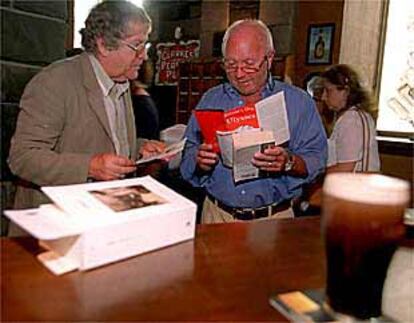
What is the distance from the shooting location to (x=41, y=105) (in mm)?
1659

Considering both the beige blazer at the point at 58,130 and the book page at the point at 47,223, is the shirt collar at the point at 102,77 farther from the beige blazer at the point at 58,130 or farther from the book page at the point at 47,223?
the book page at the point at 47,223

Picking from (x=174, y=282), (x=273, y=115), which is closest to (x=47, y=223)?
(x=174, y=282)

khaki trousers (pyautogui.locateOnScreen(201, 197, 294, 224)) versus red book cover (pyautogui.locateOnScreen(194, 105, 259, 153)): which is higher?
red book cover (pyautogui.locateOnScreen(194, 105, 259, 153))

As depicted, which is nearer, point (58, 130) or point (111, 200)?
point (111, 200)

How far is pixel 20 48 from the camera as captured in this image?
6.11 ft

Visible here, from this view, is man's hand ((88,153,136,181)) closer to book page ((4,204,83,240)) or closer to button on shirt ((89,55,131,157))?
button on shirt ((89,55,131,157))

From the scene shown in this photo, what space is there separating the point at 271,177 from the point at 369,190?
1.23 meters

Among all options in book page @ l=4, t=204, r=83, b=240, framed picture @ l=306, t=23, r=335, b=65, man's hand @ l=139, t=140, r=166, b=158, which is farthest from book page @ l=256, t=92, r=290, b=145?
framed picture @ l=306, t=23, r=335, b=65

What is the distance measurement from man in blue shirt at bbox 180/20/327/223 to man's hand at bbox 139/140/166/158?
11 cm

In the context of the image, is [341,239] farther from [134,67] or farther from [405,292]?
[134,67]

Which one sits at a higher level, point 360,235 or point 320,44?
point 320,44

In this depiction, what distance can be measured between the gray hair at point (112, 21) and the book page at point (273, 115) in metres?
0.54

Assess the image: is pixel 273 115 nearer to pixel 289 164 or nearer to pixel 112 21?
pixel 289 164

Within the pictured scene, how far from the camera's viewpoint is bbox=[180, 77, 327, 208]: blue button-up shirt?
6.15 feet
